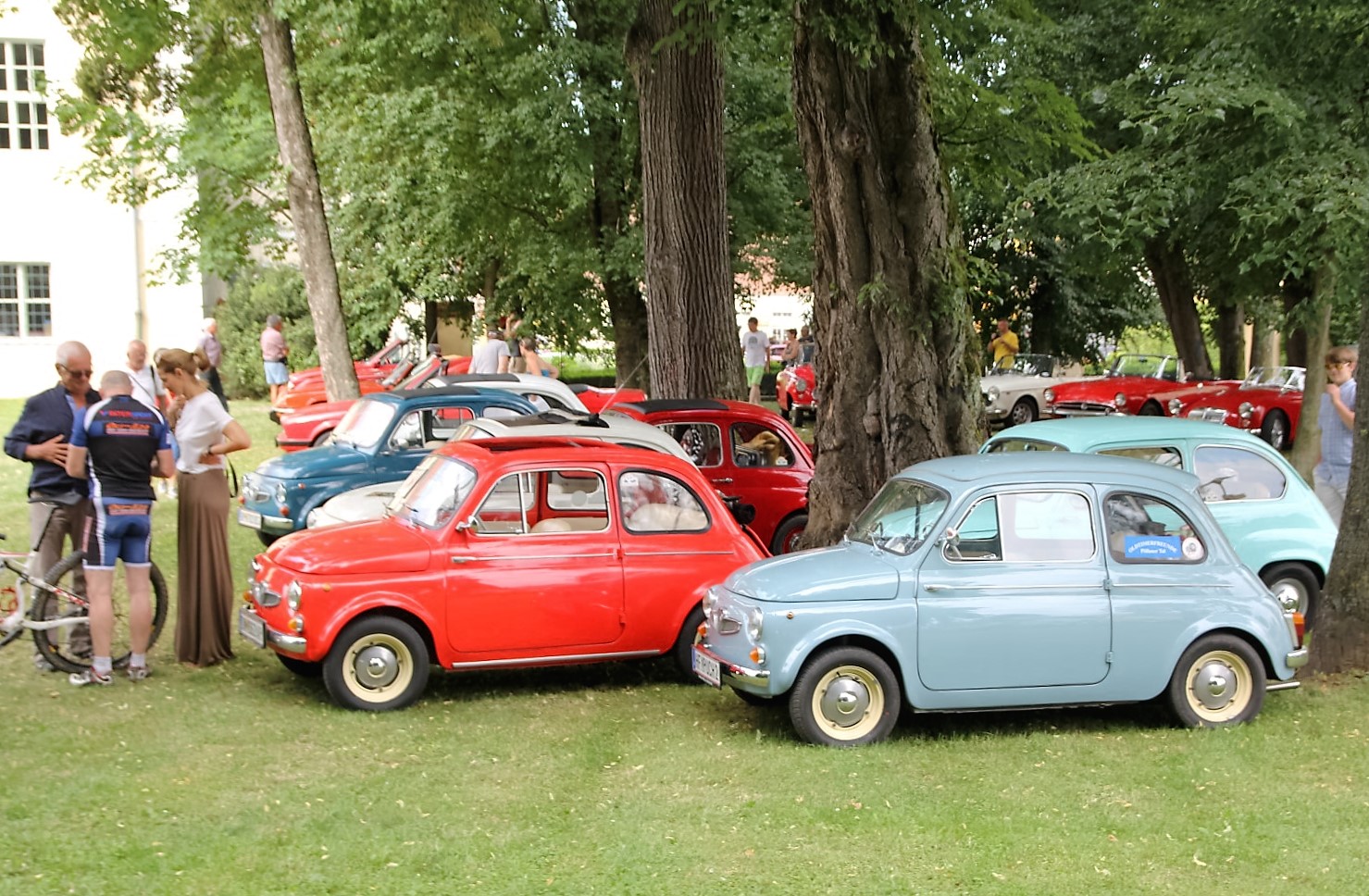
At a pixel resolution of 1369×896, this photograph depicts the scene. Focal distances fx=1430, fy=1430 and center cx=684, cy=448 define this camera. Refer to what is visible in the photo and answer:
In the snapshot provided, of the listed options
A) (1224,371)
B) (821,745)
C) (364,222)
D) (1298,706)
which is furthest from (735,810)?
(1224,371)

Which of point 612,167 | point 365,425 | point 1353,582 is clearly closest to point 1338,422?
point 1353,582

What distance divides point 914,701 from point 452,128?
18105mm

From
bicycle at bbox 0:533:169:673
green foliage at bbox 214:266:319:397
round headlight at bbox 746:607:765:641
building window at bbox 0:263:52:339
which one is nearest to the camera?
round headlight at bbox 746:607:765:641

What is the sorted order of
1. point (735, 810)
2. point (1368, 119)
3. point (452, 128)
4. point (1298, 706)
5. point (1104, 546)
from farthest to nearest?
point (452, 128)
point (1368, 119)
point (1298, 706)
point (1104, 546)
point (735, 810)

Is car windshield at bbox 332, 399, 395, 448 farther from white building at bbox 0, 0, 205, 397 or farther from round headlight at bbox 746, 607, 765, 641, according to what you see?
white building at bbox 0, 0, 205, 397

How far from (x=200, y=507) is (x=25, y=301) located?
26043 millimetres

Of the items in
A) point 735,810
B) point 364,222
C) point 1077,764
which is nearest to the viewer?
point 735,810

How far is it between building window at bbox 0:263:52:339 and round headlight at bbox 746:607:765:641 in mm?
28879

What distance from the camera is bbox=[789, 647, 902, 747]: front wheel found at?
7.72m

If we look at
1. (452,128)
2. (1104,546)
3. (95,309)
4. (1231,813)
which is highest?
A: (452,128)

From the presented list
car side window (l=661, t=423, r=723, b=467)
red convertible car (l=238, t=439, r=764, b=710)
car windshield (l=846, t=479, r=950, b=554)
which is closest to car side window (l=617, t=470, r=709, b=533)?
red convertible car (l=238, t=439, r=764, b=710)

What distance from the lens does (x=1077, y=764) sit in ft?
24.6

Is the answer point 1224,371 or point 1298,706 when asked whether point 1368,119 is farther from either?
point 1224,371

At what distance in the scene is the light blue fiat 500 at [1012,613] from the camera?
25.5 ft
